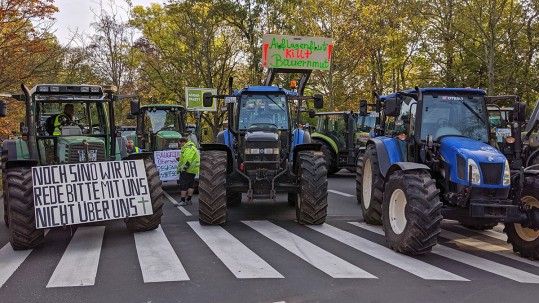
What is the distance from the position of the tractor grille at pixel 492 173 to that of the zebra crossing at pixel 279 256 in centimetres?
115

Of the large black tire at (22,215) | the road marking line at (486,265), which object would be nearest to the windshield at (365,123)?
the road marking line at (486,265)

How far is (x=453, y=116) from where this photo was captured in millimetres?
8039

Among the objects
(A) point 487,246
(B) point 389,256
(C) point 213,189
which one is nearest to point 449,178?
(B) point 389,256

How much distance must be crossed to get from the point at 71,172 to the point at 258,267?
142 inches

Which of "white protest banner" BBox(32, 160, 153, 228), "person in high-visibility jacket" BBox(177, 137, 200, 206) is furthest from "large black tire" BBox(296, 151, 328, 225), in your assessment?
"person in high-visibility jacket" BBox(177, 137, 200, 206)

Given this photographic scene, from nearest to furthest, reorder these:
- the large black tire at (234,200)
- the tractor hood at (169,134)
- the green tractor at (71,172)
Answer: the green tractor at (71,172) < the large black tire at (234,200) < the tractor hood at (169,134)

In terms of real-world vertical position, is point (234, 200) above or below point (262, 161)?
below

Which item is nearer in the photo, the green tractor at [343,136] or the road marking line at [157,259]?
the road marking line at [157,259]

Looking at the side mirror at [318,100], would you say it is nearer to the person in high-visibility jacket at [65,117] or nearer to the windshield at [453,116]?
the windshield at [453,116]

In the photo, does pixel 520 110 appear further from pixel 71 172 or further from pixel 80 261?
pixel 71 172

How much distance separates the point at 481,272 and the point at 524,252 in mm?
1096

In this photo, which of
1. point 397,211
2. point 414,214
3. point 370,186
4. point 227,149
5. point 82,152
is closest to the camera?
point 414,214

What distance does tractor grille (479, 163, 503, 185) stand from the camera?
6852 millimetres

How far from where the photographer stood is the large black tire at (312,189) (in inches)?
357
